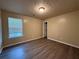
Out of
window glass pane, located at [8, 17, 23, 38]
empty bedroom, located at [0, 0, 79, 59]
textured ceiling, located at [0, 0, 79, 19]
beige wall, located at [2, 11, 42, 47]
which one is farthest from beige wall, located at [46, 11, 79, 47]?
window glass pane, located at [8, 17, 23, 38]

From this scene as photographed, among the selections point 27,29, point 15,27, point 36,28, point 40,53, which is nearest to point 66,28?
point 40,53

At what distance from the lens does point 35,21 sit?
6320 mm

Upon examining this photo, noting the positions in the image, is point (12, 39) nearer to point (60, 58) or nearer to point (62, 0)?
point (60, 58)

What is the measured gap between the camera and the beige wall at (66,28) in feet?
13.0

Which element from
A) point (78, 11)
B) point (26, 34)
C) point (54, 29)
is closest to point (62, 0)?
Result: point (78, 11)

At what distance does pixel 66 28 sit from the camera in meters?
4.61

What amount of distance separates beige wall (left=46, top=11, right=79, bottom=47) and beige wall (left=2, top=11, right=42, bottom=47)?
5.11ft

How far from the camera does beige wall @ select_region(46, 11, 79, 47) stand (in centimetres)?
396

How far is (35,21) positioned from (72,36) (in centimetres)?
377

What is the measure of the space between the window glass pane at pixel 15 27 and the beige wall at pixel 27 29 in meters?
0.29

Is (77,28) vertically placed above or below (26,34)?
above

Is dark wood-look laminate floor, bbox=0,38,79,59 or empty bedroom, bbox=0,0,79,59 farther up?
empty bedroom, bbox=0,0,79,59

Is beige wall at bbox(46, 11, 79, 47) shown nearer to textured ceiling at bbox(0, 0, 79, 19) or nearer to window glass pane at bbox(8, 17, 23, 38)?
textured ceiling at bbox(0, 0, 79, 19)

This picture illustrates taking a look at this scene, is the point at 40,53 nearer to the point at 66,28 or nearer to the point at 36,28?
the point at 66,28
